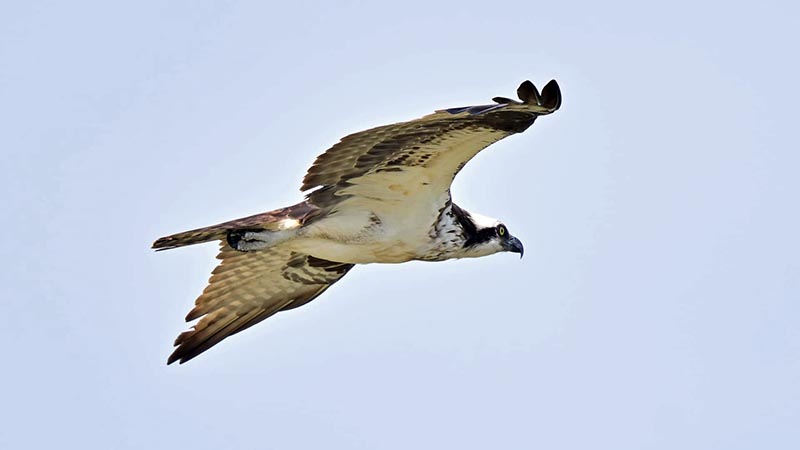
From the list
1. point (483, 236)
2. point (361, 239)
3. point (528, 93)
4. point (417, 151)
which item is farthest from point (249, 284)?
point (528, 93)

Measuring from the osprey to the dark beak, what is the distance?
12 mm

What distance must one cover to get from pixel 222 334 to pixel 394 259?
1817 mm

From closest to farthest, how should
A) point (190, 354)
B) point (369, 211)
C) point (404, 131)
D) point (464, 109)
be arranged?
point (464, 109)
point (404, 131)
point (369, 211)
point (190, 354)

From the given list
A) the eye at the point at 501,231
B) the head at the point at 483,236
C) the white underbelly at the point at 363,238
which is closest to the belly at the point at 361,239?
the white underbelly at the point at 363,238

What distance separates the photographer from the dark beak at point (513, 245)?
14008 mm

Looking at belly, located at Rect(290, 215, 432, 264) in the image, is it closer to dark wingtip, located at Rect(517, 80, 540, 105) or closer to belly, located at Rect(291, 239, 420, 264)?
belly, located at Rect(291, 239, 420, 264)

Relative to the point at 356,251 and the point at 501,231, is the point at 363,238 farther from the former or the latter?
the point at 501,231

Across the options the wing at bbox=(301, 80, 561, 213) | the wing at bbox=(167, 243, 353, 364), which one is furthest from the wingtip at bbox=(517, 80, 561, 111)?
the wing at bbox=(167, 243, 353, 364)

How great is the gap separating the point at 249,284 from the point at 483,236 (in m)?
2.14

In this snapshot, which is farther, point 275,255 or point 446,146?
point 275,255

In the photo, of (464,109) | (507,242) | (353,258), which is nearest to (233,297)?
(353,258)

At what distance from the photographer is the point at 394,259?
13430 mm

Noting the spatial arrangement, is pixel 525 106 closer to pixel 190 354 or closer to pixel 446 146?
pixel 446 146

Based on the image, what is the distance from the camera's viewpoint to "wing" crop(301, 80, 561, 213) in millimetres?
11375
